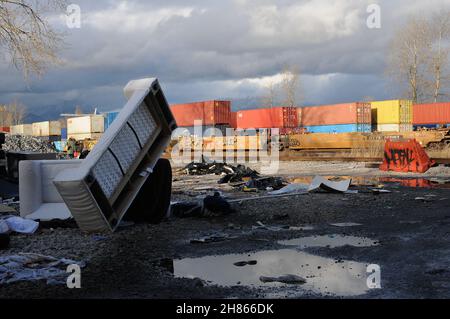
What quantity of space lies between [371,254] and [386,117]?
1574 inches

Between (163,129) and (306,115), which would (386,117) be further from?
(163,129)

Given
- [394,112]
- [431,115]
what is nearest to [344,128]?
[394,112]

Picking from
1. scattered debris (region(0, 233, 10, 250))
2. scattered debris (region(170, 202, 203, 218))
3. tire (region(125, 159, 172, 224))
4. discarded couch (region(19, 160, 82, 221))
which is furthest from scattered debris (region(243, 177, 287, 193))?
scattered debris (region(0, 233, 10, 250))

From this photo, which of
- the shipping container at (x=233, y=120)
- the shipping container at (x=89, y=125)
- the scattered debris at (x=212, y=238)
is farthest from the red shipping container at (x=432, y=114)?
the scattered debris at (x=212, y=238)

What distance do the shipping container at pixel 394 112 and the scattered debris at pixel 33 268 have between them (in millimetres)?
40891

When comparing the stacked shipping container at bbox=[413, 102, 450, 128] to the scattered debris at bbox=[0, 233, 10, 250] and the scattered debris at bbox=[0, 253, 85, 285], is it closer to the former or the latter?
the scattered debris at bbox=[0, 233, 10, 250]

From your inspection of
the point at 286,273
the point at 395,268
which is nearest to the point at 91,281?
the point at 286,273

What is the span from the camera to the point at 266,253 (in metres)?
6.26

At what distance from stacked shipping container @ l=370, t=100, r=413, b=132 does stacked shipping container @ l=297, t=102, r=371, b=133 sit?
1.71 m

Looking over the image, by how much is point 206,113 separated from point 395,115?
57.0 feet

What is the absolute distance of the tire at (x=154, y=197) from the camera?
26.7 feet

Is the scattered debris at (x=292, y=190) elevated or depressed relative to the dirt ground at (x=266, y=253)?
elevated

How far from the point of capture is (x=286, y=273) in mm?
5285

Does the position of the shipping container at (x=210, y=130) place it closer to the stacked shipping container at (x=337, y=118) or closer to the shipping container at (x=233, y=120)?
the shipping container at (x=233, y=120)
